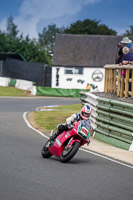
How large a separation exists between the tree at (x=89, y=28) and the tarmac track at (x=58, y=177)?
285 feet

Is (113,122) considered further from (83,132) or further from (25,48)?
(25,48)

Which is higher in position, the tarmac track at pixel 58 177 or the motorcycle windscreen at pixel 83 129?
the motorcycle windscreen at pixel 83 129

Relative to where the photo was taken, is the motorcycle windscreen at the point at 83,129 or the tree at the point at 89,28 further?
the tree at the point at 89,28

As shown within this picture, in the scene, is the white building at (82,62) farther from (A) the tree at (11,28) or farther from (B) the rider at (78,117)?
(A) the tree at (11,28)

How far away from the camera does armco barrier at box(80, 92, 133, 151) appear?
577 inches

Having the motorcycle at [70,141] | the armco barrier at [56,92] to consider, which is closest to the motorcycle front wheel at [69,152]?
the motorcycle at [70,141]

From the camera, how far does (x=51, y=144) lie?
1148 cm

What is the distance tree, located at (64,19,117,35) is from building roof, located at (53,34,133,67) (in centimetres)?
3434

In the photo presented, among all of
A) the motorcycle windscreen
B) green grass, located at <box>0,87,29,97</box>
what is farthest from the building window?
the motorcycle windscreen

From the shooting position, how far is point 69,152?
10797mm

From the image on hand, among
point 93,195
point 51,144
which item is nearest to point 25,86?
point 51,144

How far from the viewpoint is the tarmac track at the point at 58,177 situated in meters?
7.62

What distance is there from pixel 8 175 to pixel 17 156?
2.61 meters

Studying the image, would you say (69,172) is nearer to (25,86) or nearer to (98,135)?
(98,135)
